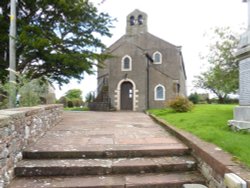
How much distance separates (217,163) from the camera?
12.0ft

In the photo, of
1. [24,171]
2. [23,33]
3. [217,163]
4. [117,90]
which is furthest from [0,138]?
[117,90]

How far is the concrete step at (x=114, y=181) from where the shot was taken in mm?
3879

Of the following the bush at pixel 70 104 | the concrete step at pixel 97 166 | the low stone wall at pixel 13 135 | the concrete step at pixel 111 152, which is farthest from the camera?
the bush at pixel 70 104

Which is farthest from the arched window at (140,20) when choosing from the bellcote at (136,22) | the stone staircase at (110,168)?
the stone staircase at (110,168)

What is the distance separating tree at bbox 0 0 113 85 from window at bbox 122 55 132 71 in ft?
25.0

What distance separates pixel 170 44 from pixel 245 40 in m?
23.7

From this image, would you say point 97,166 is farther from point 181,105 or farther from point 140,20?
point 140,20

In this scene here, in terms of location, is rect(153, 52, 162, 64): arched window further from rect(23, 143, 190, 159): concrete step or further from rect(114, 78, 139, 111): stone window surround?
rect(23, 143, 190, 159): concrete step

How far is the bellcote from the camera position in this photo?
28.8 meters

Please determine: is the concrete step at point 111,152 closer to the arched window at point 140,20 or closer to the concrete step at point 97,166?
the concrete step at point 97,166

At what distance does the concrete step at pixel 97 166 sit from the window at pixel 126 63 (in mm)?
19100

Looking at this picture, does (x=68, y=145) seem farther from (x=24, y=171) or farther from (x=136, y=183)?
(x=136, y=183)

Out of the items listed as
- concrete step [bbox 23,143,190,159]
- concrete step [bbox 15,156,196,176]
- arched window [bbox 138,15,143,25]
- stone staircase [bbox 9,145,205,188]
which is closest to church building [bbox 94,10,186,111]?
arched window [bbox 138,15,143,25]

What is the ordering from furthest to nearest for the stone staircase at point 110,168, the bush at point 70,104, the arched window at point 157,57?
the bush at point 70,104, the arched window at point 157,57, the stone staircase at point 110,168
